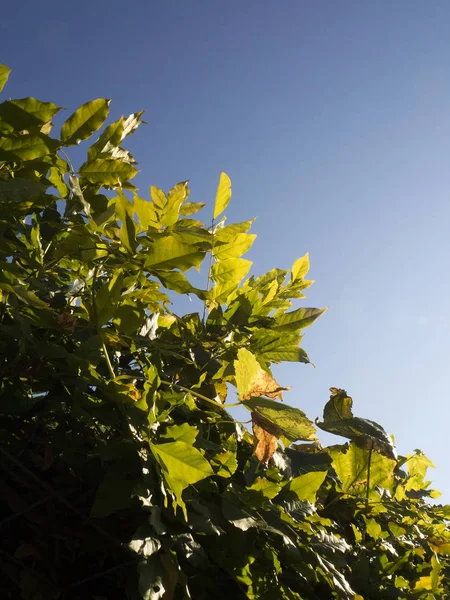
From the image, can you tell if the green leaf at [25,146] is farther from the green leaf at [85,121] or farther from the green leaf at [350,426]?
the green leaf at [350,426]

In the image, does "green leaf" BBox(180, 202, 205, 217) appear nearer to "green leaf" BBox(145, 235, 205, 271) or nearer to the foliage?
the foliage

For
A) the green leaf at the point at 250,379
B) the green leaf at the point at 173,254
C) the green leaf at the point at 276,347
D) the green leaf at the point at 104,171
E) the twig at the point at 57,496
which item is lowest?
the twig at the point at 57,496

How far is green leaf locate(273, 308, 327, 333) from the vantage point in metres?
1.16

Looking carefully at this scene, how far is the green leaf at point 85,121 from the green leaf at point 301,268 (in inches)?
27.5

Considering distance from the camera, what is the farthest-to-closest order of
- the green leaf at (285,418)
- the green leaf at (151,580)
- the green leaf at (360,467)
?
the green leaf at (360,467) → the green leaf at (285,418) → the green leaf at (151,580)

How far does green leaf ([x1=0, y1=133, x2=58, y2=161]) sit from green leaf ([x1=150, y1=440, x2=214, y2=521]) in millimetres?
612

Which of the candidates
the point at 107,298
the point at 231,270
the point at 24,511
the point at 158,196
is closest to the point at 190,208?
the point at 158,196

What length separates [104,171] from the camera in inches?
43.0

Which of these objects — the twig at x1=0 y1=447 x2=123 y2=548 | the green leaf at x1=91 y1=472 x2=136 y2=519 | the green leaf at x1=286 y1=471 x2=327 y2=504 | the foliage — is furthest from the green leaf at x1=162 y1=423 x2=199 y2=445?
the green leaf at x1=286 y1=471 x2=327 y2=504

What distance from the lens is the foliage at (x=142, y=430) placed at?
2.72 ft

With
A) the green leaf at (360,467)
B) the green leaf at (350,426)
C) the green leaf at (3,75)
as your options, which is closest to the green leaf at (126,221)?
the green leaf at (3,75)

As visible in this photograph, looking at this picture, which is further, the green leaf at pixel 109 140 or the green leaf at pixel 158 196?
the green leaf at pixel 158 196

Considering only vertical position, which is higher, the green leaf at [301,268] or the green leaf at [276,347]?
the green leaf at [301,268]

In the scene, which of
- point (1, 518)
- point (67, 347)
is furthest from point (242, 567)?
point (67, 347)
